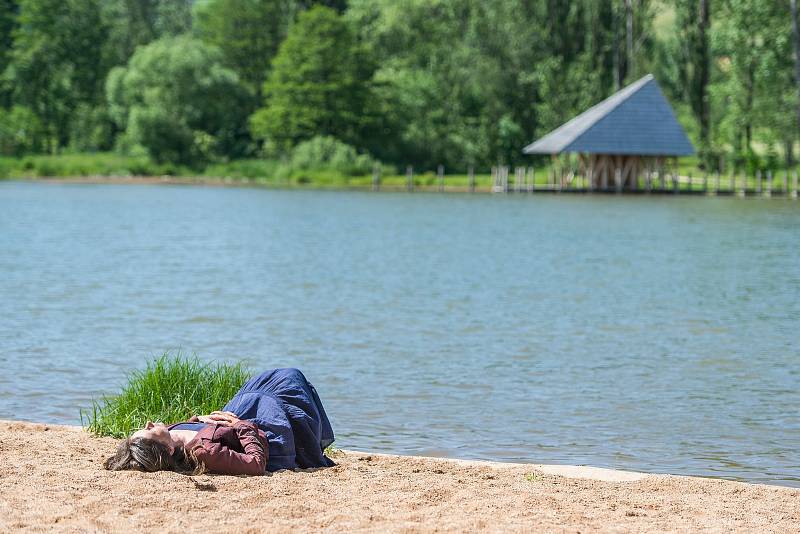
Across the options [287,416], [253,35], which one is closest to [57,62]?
[253,35]

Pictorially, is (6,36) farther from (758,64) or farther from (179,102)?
(758,64)

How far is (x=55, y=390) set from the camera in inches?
539

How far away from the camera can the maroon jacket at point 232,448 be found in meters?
8.46

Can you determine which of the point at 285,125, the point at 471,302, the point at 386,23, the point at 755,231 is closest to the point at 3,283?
the point at 471,302

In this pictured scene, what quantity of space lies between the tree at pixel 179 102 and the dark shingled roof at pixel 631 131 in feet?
86.1

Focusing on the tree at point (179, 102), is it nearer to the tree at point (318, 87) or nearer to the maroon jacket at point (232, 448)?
the tree at point (318, 87)

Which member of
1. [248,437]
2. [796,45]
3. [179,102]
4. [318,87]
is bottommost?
[248,437]

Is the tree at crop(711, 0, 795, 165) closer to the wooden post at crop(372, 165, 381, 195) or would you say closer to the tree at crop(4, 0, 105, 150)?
the wooden post at crop(372, 165, 381, 195)

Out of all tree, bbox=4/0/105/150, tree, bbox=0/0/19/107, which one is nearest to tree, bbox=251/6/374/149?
tree, bbox=4/0/105/150

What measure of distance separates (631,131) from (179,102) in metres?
31.7

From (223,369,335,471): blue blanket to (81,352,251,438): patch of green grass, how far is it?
1.51m

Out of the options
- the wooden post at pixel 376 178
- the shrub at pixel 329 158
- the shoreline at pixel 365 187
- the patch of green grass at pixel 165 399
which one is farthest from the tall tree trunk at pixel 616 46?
the patch of green grass at pixel 165 399

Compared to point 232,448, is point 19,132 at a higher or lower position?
higher

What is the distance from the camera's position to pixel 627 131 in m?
63.2
